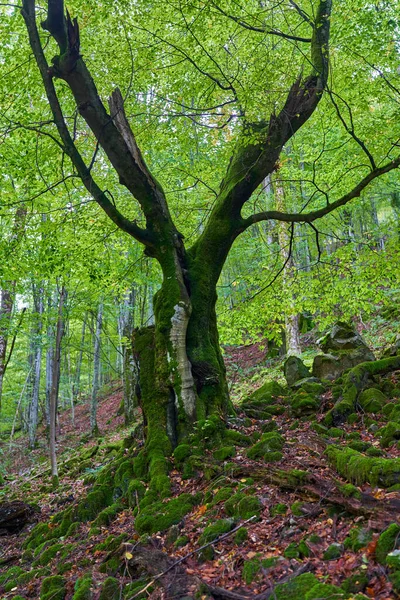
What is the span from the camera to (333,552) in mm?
2996

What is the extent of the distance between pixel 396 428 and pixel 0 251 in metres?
7.21

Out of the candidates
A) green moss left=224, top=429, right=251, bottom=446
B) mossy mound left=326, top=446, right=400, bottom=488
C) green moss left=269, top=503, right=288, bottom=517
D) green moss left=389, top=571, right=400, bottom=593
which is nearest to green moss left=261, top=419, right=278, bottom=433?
green moss left=224, top=429, right=251, bottom=446

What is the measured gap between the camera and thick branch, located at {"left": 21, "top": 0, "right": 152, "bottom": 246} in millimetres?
5570

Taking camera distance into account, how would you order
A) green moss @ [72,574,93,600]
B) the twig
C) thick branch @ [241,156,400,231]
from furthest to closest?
thick branch @ [241,156,400,231] → green moss @ [72,574,93,600] → the twig

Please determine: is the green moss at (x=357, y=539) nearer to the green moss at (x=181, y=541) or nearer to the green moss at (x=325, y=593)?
the green moss at (x=325, y=593)

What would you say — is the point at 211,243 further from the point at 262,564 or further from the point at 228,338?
the point at 262,564

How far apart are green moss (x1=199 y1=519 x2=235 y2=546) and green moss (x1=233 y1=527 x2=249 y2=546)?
20 centimetres

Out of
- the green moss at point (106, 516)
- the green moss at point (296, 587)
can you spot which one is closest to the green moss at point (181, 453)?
the green moss at point (106, 516)

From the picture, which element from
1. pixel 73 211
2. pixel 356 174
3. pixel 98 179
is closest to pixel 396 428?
pixel 73 211

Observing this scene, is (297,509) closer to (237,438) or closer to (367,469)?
(367,469)

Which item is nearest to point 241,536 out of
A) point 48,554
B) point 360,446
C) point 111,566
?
point 111,566

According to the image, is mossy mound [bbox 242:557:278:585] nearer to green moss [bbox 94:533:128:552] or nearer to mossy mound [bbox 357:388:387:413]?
green moss [bbox 94:533:128:552]

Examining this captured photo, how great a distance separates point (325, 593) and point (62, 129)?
636 centimetres

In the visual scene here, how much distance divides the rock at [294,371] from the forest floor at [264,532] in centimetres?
177
